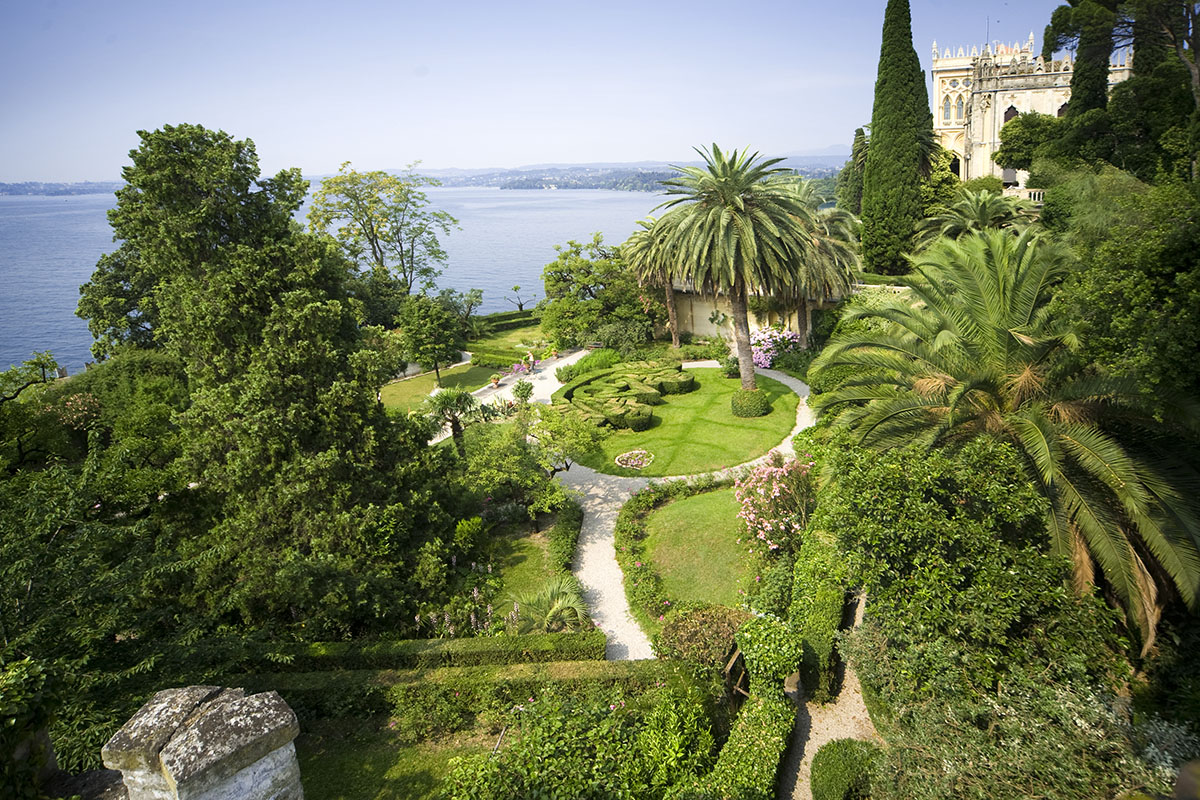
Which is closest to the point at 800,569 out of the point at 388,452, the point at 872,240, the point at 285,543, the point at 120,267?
the point at 388,452

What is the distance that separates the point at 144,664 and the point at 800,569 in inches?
504

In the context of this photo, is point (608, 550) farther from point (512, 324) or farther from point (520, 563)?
point (512, 324)

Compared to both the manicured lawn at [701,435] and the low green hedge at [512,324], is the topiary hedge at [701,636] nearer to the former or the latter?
the manicured lawn at [701,435]

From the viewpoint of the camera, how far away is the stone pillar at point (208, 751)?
209 inches

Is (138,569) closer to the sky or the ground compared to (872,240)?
closer to the ground

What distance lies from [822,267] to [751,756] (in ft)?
90.0

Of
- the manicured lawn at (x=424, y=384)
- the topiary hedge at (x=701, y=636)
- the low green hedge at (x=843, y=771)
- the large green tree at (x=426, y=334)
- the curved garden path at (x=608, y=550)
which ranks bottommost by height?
the curved garden path at (x=608, y=550)

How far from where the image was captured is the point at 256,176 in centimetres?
1858

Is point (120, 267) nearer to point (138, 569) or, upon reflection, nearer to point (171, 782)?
point (138, 569)

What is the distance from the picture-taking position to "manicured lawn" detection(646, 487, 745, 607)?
707 inches

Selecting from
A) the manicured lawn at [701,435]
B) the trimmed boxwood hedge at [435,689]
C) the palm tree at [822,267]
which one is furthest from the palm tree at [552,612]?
the palm tree at [822,267]

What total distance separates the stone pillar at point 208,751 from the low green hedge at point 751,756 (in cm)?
537

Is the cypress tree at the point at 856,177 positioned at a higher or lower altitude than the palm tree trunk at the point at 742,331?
higher

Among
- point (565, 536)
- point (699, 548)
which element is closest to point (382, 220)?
point (565, 536)
